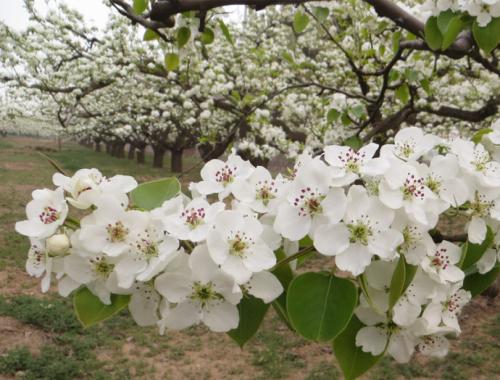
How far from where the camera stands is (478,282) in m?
0.91

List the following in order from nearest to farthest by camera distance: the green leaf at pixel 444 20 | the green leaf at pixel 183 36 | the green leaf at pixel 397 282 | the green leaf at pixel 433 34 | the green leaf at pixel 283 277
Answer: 1. the green leaf at pixel 397 282
2. the green leaf at pixel 283 277
3. the green leaf at pixel 444 20
4. the green leaf at pixel 433 34
5. the green leaf at pixel 183 36

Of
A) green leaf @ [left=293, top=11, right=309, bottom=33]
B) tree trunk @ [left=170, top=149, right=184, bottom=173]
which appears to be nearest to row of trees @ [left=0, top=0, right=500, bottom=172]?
green leaf @ [left=293, top=11, right=309, bottom=33]

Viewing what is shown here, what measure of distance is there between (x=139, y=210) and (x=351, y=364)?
43 centimetres

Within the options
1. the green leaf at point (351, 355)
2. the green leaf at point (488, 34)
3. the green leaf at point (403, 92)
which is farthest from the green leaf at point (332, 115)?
the green leaf at point (351, 355)

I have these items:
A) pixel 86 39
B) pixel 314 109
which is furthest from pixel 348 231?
pixel 86 39

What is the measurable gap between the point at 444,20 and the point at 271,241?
1.14m

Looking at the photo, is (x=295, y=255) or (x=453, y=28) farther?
(x=453, y=28)

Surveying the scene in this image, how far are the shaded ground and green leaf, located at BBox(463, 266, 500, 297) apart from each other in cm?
299

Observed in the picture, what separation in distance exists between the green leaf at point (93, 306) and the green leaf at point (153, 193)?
0.16 meters

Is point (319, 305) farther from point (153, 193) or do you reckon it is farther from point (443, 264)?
point (153, 193)

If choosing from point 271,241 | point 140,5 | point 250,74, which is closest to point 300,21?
point 140,5

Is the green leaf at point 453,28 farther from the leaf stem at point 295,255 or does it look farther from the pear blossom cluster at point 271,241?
the leaf stem at point 295,255

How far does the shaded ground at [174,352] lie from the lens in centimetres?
372

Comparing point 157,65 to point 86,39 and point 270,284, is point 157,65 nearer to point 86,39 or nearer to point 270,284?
point 86,39
